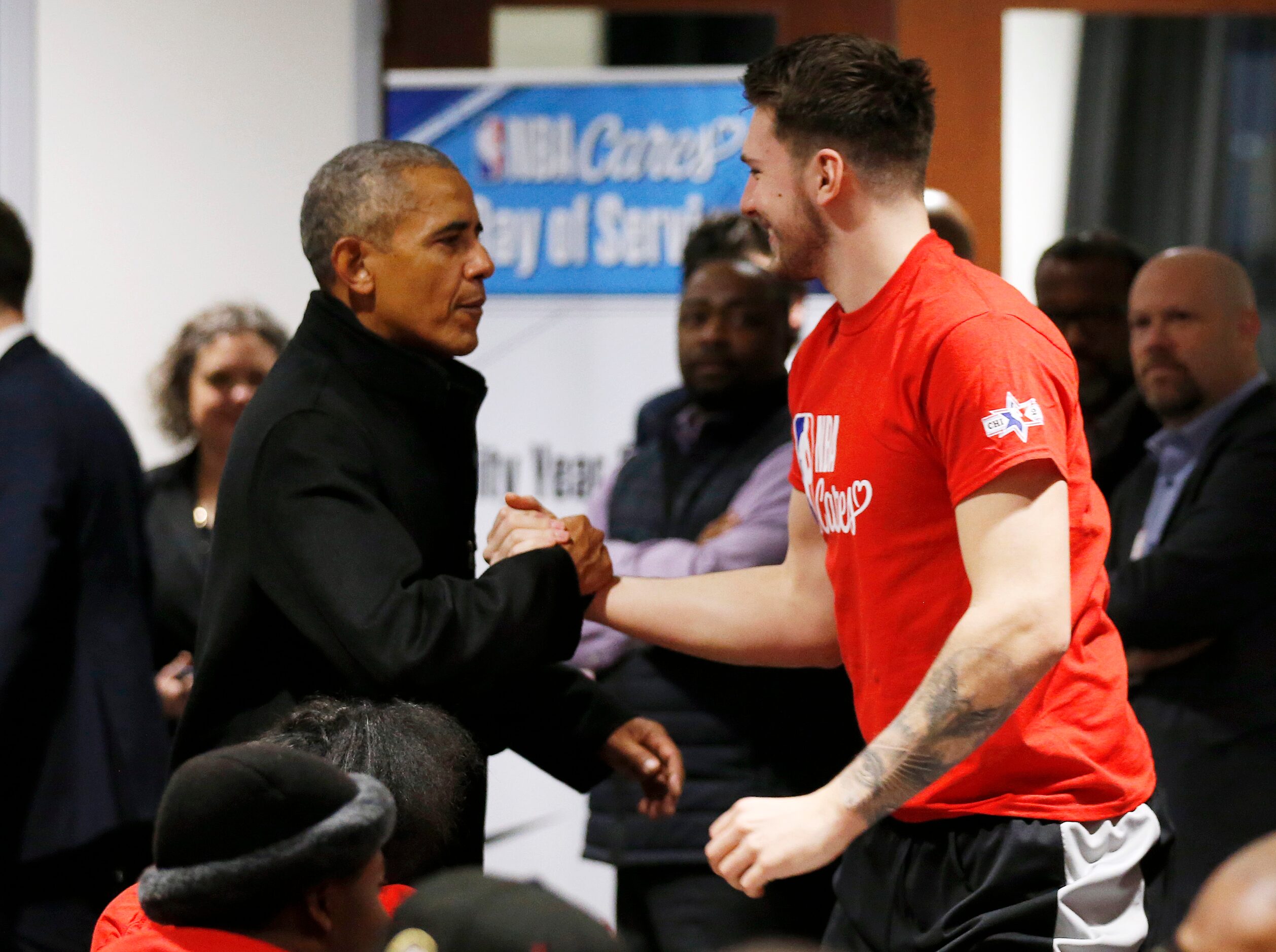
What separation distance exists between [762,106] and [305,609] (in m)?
0.80

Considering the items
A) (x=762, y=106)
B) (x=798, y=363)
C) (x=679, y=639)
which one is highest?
(x=762, y=106)

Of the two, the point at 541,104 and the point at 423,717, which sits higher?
the point at 541,104

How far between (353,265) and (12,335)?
123cm

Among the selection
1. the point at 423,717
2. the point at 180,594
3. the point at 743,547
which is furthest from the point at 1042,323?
the point at 180,594

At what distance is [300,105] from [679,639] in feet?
7.08

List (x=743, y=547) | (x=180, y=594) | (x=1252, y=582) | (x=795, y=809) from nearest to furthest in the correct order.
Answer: (x=795, y=809) < (x=743, y=547) < (x=1252, y=582) < (x=180, y=594)

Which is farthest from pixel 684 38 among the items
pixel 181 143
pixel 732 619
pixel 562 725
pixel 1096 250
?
pixel 562 725

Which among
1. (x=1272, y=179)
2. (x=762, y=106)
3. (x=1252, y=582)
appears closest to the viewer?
(x=762, y=106)

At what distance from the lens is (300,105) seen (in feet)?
12.1

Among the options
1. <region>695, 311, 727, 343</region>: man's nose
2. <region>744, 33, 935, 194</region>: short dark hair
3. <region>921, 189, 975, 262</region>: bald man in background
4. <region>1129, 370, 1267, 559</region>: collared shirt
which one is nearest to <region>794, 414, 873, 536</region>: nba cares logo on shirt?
<region>744, 33, 935, 194</region>: short dark hair

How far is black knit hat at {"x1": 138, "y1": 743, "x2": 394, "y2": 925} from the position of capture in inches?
48.1

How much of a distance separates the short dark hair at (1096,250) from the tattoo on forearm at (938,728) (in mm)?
2196

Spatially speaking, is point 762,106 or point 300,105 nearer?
point 762,106

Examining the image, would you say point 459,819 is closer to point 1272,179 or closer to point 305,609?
point 305,609
